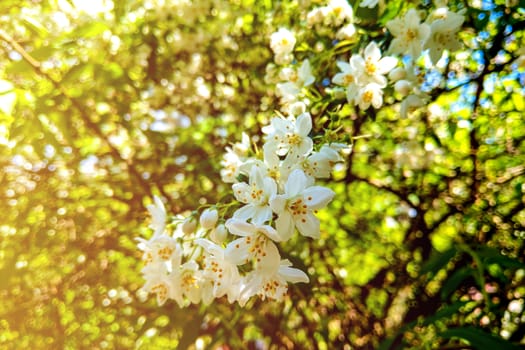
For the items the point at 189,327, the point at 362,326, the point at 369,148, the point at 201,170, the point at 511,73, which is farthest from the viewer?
the point at 369,148

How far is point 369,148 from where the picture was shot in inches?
87.3

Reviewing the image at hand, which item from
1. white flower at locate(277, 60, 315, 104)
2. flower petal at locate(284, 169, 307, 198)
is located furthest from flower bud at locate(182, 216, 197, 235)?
white flower at locate(277, 60, 315, 104)

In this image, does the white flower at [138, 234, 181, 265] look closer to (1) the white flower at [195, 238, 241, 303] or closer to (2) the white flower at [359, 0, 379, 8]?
(1) the white flower at [195, 238, 241, 303]

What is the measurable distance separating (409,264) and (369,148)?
657 mm

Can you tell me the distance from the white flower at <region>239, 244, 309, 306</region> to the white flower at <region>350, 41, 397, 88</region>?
0.60 meters

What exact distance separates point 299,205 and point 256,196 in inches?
3.6

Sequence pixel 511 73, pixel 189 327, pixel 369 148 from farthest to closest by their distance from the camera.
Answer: pixel 369 148 → pixel 511 73 → pixel 189 327

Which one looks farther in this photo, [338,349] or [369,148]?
[369,148]

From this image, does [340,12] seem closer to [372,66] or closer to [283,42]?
[283,42]

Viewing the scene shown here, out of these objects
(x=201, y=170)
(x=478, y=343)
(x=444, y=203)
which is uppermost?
(x=478, y=343)

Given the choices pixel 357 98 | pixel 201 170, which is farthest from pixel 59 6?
pixel 357 98

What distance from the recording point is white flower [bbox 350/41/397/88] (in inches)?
46.1

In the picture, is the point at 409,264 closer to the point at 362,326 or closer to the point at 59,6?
the point at 362,326

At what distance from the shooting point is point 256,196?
0.84m
